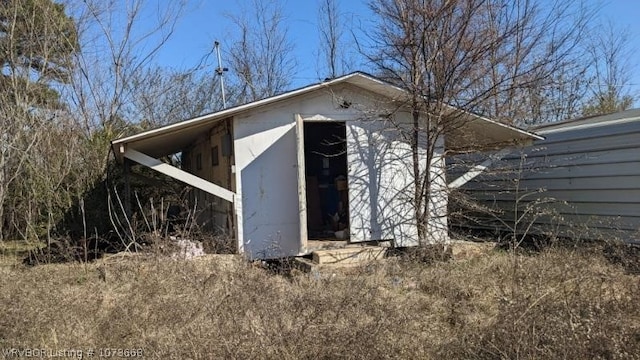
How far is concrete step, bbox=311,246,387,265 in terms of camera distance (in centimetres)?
786

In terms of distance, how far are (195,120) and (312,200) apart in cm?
380

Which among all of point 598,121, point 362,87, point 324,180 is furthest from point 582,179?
point 324,180

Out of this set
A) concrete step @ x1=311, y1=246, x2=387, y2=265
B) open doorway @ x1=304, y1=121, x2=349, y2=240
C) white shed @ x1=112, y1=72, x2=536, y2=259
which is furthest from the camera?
open doorway @ x1=304, y1=121, x2=349, y2=240

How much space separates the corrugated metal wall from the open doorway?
2.41m

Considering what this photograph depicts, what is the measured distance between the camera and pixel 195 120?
7.89 metres

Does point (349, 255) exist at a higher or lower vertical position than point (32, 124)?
lower

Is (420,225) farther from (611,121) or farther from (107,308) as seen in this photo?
(107,308)

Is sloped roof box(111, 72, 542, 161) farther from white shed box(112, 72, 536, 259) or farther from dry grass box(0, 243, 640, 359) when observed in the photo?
dry grass box(0, 243, 640, 359)

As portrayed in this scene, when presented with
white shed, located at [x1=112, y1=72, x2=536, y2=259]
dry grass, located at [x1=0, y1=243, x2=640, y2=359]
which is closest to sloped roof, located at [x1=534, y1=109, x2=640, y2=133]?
white shed, located at [x1=112, y1=72, x2=536, y2=259]

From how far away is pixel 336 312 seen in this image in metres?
4.64

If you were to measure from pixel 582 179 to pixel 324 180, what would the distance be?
5.03 m

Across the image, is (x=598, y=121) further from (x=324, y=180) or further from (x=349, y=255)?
(x=324, y=180)

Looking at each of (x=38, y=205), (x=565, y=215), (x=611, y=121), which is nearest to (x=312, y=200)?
(x=565, y=215)

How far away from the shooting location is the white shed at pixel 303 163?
8281 mm
